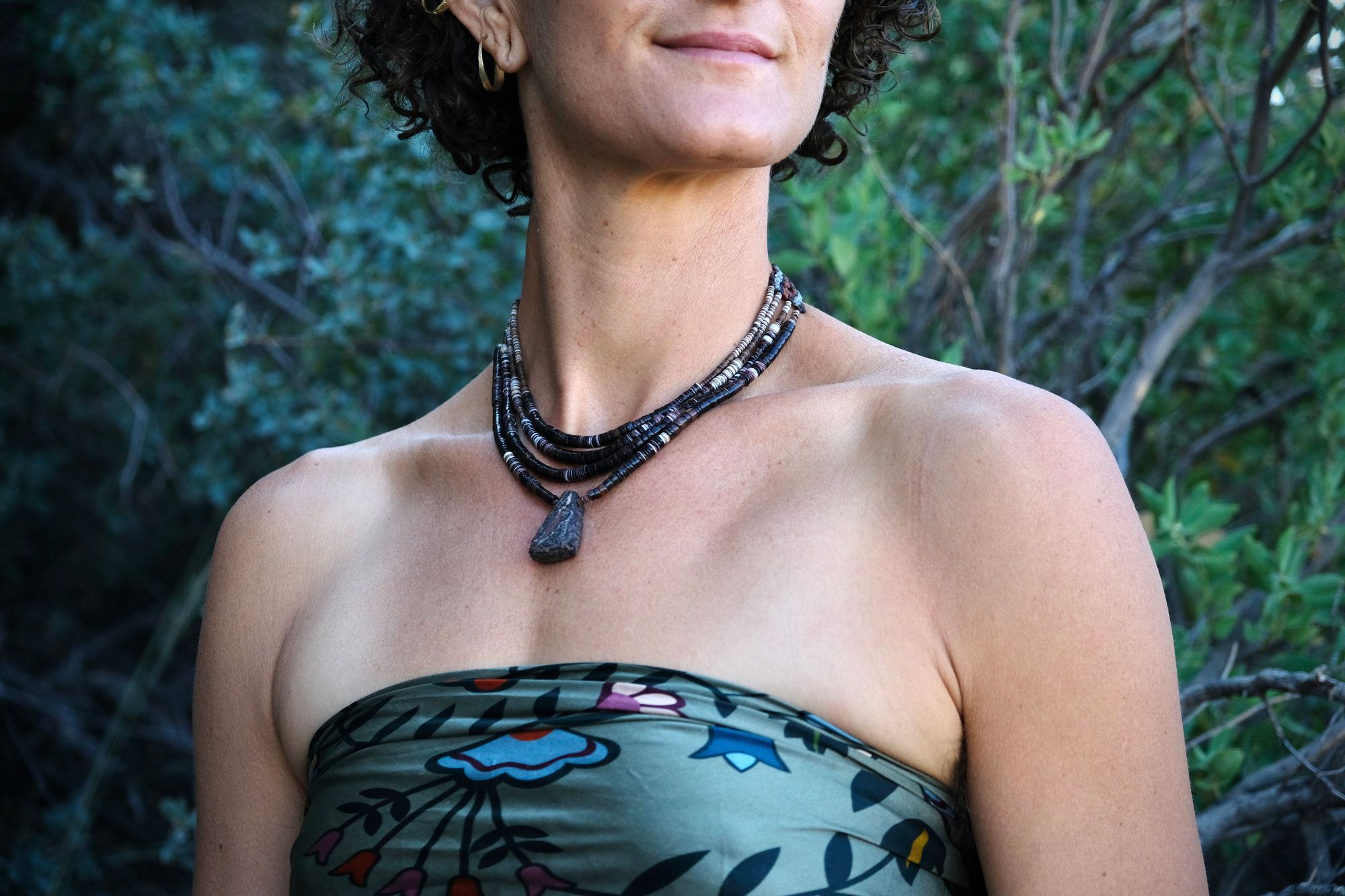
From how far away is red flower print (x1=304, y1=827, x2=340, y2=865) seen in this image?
1.42 meters

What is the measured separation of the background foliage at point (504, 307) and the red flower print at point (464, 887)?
95 centimetres

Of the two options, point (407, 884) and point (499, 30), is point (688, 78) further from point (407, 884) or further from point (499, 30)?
point (407, 884)

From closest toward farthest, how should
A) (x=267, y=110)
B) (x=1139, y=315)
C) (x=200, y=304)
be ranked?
1. (x=1139, y=315)
2. (x=267, y=110)
3. (x=200, y=304)

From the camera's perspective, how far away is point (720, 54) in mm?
1394

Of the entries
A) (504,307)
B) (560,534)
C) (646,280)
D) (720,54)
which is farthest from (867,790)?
(504,307)

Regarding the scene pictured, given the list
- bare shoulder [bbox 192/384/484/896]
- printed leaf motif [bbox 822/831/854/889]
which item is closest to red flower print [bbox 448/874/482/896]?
printed leaf motif [bbox 822/831/854/889]

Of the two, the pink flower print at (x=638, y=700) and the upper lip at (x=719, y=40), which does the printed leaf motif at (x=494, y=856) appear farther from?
the upper lip at (x=719, y=40)

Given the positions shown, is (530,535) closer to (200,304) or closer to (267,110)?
(267,110)

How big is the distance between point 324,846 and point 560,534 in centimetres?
43

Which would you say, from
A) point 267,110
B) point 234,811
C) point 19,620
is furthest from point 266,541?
point 19,620

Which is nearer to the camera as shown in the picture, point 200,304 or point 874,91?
point 874,91

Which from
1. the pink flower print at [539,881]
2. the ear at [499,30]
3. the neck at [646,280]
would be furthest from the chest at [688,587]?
the ear at [499,30]

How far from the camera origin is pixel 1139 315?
2.91m

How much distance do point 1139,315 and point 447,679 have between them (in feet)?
6.76
